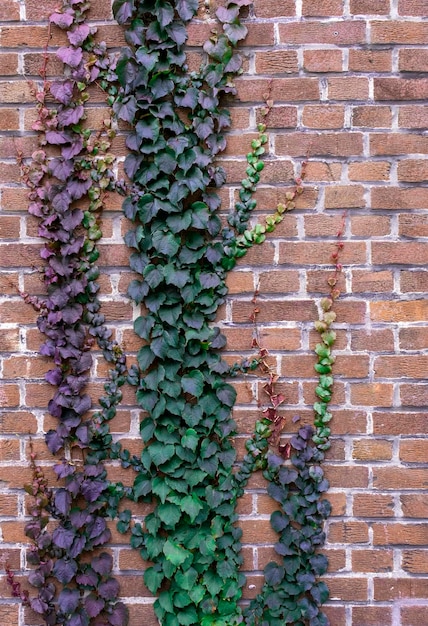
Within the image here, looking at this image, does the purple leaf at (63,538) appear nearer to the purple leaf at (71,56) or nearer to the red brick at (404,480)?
the red brick at (404,480)

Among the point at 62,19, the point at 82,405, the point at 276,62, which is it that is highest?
the point at 62,19

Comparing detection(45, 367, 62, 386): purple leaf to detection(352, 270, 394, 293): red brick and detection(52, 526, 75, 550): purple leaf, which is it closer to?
detection(52, 526, 75, 550): purple leaf

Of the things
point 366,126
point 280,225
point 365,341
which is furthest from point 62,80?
point 365,341

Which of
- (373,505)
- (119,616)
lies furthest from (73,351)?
(373,505)

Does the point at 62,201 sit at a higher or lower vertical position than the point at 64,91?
lower

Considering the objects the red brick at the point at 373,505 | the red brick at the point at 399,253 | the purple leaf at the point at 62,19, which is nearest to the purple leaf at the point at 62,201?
the purple leaf at the point at 62,19

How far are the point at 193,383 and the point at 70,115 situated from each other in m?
0.89

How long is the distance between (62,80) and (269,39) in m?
0.64

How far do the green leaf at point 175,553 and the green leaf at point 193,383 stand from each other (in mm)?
458

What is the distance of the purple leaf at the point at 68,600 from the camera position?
170 centimetres

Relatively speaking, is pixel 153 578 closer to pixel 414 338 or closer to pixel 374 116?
pixel 414 338

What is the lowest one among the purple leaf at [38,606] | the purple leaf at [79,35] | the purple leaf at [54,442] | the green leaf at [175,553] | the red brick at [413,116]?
the purple leaf at [38,606]

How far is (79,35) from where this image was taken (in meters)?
1.67

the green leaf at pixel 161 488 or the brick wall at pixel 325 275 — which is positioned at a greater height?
the brick wall at pixel 325 275
